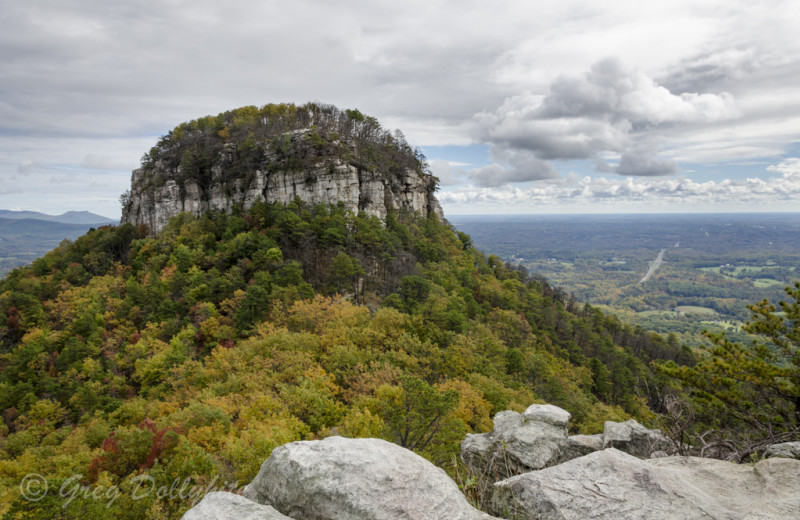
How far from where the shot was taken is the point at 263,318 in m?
Answer: 42.1

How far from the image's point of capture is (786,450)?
1080cm

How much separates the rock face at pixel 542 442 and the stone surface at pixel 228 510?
1049 cm

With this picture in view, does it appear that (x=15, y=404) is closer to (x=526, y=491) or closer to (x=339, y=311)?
(x=339, y=311)

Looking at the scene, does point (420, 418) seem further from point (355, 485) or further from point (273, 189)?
point (273, 189)

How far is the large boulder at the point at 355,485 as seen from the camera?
24.1ft

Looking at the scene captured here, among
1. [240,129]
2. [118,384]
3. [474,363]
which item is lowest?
[118,384]

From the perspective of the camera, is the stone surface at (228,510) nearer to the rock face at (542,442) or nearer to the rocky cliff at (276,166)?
the rock face at (542,442)

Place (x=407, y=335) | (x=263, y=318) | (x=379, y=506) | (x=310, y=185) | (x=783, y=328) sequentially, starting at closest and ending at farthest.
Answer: (x=379, y=506) → (x=783, y=328) → (x=407, y=335) → (x=263, y=318) → (x=310, y=185)

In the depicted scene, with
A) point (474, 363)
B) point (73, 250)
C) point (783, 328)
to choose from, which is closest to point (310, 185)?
point (474, 363)

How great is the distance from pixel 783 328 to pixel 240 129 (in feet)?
285

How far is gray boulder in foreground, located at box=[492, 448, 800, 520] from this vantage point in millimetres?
7328

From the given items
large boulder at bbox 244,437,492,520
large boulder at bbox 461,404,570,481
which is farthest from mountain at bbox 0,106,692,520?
large boulder at bbox 244,437,492,520

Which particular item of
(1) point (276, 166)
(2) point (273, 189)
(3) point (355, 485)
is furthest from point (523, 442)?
(1) point (276, 166)

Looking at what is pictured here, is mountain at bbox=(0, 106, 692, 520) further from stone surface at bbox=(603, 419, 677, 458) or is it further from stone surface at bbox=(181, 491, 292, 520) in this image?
stone surface at bbox=(181, 491, 292, 520)
